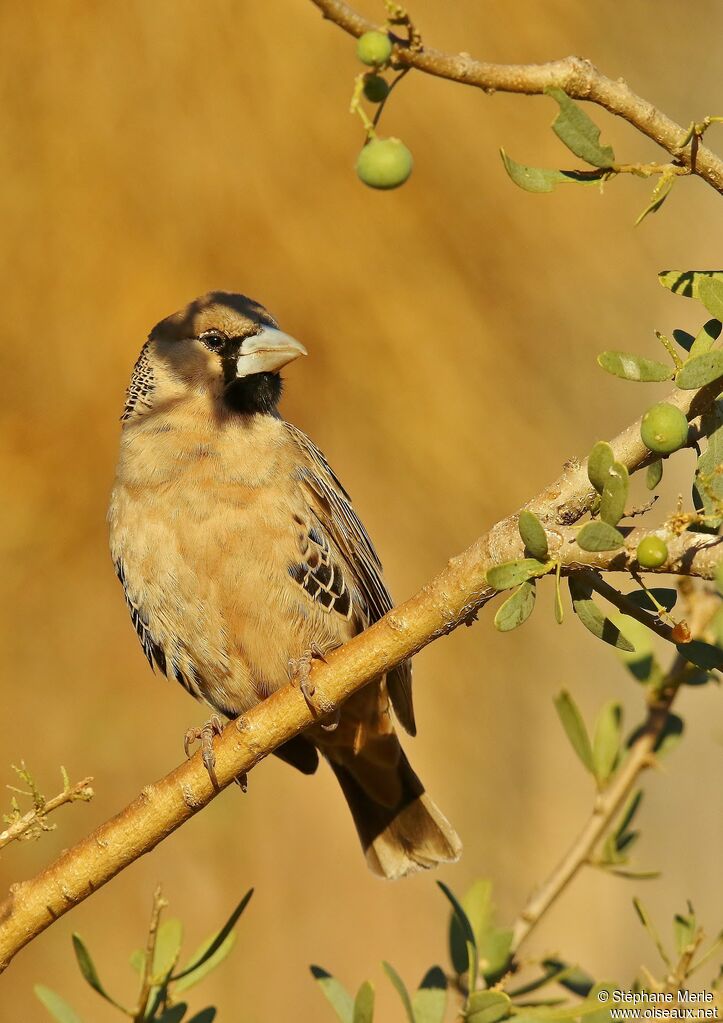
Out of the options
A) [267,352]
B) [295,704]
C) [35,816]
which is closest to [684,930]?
[295,704]

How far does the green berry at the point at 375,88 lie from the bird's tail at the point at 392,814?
2969 mm

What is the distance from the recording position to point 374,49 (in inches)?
61.6

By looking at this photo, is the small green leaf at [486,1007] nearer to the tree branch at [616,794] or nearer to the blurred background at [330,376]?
the tree branch at [616,794]

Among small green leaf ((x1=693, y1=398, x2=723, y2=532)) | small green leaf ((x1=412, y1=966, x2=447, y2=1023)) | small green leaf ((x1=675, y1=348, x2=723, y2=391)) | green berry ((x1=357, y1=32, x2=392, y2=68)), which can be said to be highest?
green berry ((x1=357, y1=32, x2=392, y2=68))

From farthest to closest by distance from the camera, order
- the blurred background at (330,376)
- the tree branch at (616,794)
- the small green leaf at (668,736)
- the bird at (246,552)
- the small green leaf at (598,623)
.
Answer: the blurred background at (330,376), the bird at (246,552), the small green leaf at (668,736), the tree branch at (616,794), the small green leaf at (598,623)

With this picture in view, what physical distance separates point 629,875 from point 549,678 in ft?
11.7

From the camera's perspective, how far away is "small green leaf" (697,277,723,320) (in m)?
1.86

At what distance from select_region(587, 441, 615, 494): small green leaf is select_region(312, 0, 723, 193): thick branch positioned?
0.43 m

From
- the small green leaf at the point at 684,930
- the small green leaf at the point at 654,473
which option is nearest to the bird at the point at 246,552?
the small green leaf at the point at 684,930

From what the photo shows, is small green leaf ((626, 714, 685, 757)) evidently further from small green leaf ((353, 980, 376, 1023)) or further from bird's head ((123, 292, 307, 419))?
bird's head ((123, 292, 307, 419))

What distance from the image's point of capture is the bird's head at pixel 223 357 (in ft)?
Answer: 13.2

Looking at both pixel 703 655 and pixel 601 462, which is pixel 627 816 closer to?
pixel 703 655

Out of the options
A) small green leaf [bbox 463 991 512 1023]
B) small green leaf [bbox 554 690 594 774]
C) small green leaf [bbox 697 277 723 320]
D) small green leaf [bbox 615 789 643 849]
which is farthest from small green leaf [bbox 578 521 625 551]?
small green leaf [bbox 615 789 643 849]

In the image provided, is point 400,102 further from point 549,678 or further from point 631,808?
point 631,808
